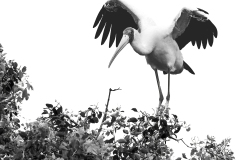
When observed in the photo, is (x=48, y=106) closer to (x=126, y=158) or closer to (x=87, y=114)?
(x=87, y=114)

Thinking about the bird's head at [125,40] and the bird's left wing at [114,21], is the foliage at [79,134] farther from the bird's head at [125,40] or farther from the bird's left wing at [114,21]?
the bird's left wing at [114,21]

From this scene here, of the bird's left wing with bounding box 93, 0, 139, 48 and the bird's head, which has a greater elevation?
the bird's left wing with bounding box 93, 0, 139, 48

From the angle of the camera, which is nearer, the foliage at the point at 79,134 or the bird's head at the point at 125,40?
the foliage at the point at 79,134

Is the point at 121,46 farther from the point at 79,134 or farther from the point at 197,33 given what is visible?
the point at 79,134

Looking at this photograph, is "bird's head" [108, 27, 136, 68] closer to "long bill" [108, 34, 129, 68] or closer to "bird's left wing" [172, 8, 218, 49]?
"long bill" [108, 34, 129, 68]

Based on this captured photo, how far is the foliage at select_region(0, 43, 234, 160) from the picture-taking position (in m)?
3.55

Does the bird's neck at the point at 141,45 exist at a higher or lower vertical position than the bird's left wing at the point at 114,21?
lower

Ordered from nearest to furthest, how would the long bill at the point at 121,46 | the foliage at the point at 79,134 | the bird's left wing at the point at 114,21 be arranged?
the foliage at the point at 79,134, the long bill at the point at 121,46, the bird's left wing at the point at 114,21

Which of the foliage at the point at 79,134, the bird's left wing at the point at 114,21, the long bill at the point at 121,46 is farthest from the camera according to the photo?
the bird's left wing at the point at 114,21

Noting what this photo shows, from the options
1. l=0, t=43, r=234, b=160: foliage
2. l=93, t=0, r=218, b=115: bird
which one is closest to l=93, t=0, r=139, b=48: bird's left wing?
l=93, t=0, r=218, b=115: bird

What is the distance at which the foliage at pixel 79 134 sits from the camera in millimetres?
3549

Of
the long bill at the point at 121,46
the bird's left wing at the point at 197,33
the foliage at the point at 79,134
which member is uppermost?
the bird's left wing at the point at 197,33

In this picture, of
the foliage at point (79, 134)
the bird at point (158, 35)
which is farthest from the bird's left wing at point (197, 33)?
the foliage at point (79, 134)

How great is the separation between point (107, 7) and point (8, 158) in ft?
15.4
